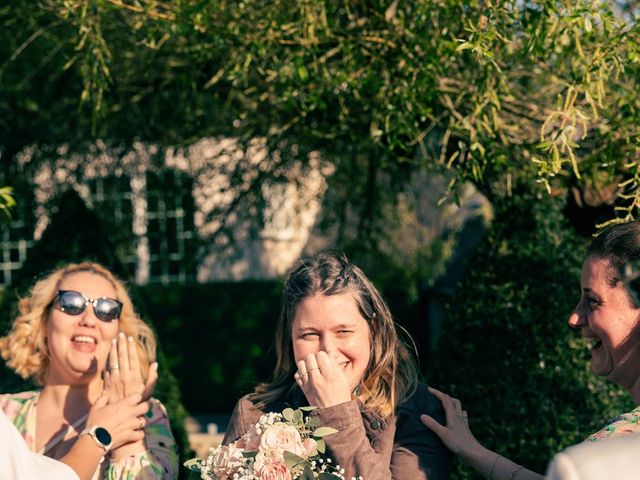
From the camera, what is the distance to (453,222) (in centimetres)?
1009

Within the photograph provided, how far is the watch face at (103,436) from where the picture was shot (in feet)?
11.9

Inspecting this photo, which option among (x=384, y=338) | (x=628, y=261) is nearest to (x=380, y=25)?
(x=384, y=338)

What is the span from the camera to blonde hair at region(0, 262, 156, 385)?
4.29 meters

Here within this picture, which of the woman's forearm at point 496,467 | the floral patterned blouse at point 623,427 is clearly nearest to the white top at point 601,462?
the floral patterned blouse at point 623,427

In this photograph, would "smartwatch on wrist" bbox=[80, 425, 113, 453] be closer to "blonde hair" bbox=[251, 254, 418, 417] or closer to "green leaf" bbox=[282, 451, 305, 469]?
"blonde hair" bbox=[251, 254, 418, 417]

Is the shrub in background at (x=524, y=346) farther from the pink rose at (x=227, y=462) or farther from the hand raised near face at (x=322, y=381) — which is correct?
the pink rose at (x=227, y=462)

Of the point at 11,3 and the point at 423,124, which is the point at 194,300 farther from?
the point at 423,124

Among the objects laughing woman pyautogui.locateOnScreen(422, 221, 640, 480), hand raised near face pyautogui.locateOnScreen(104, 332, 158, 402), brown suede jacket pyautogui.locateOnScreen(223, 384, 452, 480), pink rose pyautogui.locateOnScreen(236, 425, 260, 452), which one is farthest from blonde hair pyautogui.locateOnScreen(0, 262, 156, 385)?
laughing woman pyautogui.locateOnScreen(422, 221, 640, 480)

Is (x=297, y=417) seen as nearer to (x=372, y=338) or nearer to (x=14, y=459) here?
(x=372, y=338)

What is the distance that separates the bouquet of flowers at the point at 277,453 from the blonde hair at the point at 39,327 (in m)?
1.33

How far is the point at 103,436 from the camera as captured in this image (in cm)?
364

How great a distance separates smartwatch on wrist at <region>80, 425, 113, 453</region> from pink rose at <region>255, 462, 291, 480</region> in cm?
99

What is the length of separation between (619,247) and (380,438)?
1.05m

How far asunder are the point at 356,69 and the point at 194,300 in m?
7.60
